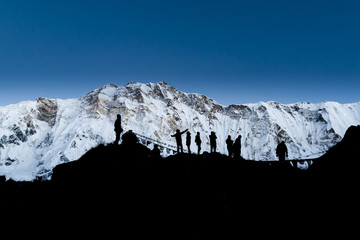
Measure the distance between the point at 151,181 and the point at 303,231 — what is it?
6643 mm

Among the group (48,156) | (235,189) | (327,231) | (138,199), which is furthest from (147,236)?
(48,156)

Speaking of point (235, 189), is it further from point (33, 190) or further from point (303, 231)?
point (33, 190)

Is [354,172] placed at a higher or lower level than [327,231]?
higher

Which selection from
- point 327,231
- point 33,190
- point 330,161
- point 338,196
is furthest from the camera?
point 33,190

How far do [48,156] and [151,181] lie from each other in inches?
8703

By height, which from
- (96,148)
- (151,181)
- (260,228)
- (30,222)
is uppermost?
(96,148)

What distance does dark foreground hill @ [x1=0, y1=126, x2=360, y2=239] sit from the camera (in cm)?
833

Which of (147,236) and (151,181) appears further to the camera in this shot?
(151,181)

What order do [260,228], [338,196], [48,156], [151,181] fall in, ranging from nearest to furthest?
1. [338,196]
2. [260,228]
3. [151,181]
4. [48,156]

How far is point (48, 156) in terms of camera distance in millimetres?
196625

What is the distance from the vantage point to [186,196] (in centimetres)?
1018

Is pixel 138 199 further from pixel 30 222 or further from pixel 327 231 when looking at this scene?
pixel 327 231

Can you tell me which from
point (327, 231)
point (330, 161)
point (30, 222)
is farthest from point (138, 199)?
point (330, 161)

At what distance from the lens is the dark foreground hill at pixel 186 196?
8.33 meters
